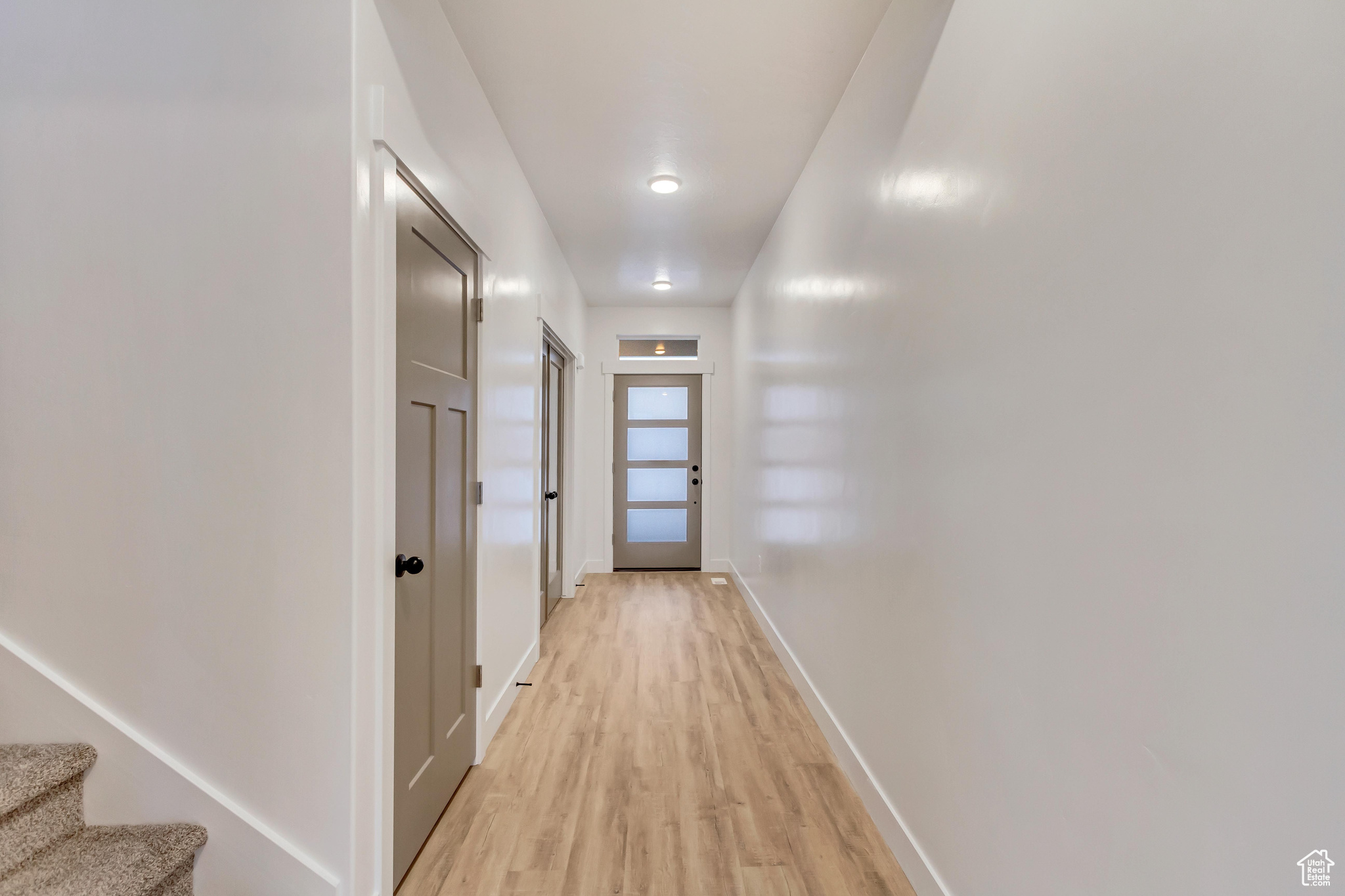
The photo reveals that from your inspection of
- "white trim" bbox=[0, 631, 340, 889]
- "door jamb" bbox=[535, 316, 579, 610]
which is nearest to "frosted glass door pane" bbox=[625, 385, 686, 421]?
"door jamb" bbox=[535, 316, 579, 610]

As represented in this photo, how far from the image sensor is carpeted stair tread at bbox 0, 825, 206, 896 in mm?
1276

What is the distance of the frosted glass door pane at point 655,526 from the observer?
647cm

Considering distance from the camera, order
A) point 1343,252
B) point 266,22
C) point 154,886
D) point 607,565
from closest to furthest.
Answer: point 1343,252 → point 154,886 → point 266,22 → point 607,565

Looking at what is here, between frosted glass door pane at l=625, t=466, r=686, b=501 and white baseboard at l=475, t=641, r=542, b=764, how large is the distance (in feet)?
9.59

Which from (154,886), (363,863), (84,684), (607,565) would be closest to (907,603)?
(363,863)

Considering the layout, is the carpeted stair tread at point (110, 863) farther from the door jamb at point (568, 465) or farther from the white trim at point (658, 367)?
the white trim at point (658, 367)

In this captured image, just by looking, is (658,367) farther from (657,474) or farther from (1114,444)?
(1114,444)

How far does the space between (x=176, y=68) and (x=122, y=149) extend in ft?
0.76

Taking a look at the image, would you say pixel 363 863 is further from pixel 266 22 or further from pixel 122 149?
pixel 266 22

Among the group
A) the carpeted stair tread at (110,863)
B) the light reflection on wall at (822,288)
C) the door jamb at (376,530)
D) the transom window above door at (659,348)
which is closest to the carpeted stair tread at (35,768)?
the carpeted stair tread at (110,863)

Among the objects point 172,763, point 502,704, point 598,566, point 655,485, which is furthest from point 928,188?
point 598,566

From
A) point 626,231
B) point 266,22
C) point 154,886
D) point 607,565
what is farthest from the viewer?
point 607,565

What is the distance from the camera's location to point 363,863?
5.09ft

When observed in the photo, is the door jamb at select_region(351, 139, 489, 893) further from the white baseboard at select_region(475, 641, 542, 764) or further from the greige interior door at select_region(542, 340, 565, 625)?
the greige interior door at select_region(542, 340, 565, 625)
